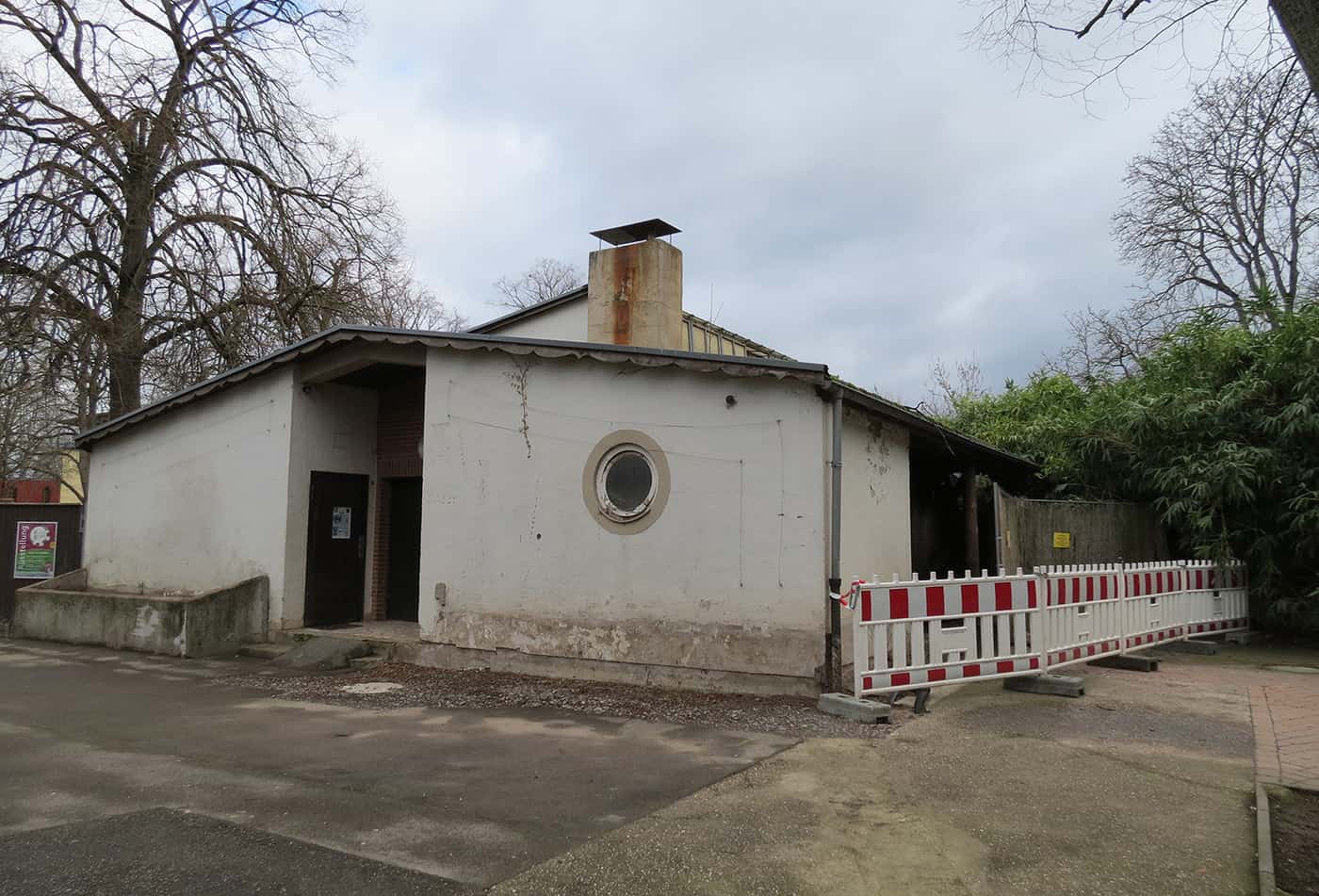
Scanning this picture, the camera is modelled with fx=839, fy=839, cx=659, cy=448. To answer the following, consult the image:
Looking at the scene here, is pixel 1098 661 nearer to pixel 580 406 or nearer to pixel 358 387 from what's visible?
pixel 580 406

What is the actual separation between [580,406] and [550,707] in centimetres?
310

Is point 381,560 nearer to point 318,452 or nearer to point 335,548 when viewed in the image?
point 335,548

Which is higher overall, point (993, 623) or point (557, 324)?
point (557, 324)

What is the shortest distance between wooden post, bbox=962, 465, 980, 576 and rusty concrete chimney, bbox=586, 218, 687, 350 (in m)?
4.82

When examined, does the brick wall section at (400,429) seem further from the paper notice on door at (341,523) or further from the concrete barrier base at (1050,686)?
the concrete barrier base at (1050,686)

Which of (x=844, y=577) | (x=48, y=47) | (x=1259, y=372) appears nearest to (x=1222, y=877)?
(x=844, y=577)

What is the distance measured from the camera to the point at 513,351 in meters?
9.20

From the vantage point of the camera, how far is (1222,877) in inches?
152

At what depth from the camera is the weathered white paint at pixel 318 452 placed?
1093cm

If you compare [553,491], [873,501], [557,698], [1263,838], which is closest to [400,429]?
[553,491]

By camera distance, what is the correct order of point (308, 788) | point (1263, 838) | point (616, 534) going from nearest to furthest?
1. point (1263, 838)
2. point (308, 788)
3. point (616, 534)

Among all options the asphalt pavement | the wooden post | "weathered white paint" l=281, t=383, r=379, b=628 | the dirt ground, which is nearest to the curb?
the dirt ground

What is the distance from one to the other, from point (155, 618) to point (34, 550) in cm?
517

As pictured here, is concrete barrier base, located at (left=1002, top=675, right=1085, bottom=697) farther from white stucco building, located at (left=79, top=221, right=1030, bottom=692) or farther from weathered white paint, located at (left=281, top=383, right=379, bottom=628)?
weathered white paint, located at (left=281, top=383, right=379, bottom=628)
